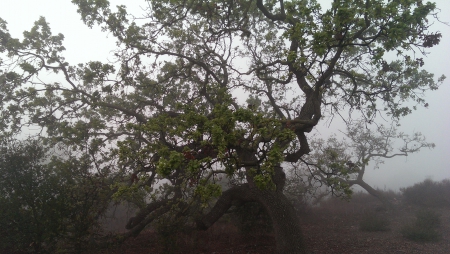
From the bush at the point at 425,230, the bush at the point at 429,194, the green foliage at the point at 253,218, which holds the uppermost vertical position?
the bush at the point at 429,194

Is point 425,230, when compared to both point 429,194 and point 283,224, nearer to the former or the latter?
point 283,224

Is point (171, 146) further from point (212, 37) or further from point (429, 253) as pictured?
point (429, 253)

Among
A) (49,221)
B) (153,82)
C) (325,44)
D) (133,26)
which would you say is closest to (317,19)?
(325,44)

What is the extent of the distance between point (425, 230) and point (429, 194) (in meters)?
7.57

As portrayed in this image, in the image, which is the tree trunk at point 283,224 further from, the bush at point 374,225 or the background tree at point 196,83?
the bush at point 374,225

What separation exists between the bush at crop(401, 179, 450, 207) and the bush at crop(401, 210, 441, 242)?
182 inches

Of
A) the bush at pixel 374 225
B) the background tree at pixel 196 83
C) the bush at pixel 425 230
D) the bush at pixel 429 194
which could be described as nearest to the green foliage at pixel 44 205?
the background tree at pixel 196 83

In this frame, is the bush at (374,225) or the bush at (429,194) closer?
the bush at (374,225)

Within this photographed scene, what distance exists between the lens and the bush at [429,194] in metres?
14.5

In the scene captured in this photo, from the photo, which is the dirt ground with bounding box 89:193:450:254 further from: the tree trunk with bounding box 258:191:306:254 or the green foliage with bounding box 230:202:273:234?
the tree trunk with bounding box 258:191:306:254

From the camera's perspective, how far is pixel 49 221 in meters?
6.38

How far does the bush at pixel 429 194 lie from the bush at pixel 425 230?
462 cm

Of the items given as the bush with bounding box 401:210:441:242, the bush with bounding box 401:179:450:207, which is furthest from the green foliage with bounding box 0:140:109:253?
the bush with bounding box 401:179:450:207

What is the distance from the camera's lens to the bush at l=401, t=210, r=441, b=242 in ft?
29.3
